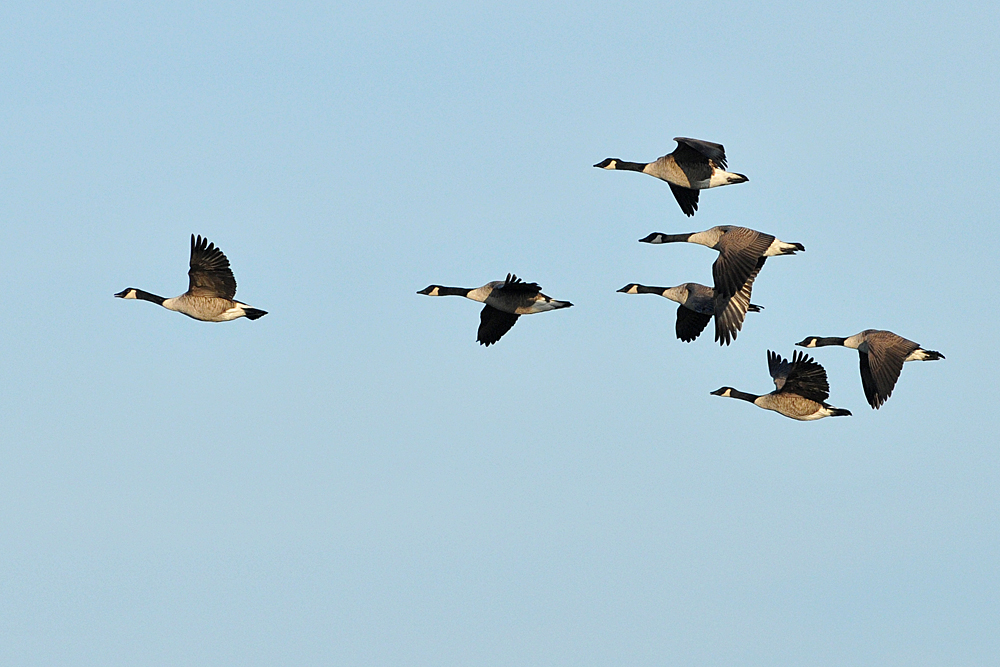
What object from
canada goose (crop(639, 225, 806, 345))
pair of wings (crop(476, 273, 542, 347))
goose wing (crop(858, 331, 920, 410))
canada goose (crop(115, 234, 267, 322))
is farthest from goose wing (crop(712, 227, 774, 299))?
canada goose (crop(115, 234, 267, 322))

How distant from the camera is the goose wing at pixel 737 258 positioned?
24766mm

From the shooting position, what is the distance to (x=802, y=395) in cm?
2712

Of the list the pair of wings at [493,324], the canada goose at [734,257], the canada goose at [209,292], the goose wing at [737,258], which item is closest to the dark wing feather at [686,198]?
the canada goose at [734,257]

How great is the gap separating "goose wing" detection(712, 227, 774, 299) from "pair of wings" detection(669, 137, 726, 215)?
120cm

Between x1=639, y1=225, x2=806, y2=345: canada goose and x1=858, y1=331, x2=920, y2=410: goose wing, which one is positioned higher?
x1=639, y1=225, x2=806, y2=345: canada goose

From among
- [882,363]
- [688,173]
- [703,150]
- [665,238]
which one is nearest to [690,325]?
[665,238]

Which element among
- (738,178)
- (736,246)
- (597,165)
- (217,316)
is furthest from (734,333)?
(217,316)

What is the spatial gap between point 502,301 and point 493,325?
97 centimetres

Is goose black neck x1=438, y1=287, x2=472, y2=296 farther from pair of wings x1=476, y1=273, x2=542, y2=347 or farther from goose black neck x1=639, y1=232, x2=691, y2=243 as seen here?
goose black neck x1=639, y1=232, x2=691, y2=243

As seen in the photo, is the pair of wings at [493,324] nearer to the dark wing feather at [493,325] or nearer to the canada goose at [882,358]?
the dark wing feather at [493,325]

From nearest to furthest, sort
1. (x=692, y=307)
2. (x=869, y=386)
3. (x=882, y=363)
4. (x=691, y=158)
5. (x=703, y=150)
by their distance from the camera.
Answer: (x=703, y=150) → (x=869, y=386) → (x=882, y=363) → (x=691, y=158) → (x=692, y=307)

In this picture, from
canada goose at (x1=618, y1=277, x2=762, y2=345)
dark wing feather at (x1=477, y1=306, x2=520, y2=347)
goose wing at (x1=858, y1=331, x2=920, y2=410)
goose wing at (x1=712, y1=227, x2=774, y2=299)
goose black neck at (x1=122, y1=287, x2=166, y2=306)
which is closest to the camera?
goose wing at (x1=712, y1=227, x2=774, y2=299)

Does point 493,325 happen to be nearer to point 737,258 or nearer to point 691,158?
point 691,158

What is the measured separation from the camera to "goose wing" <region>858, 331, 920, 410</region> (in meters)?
25.7
